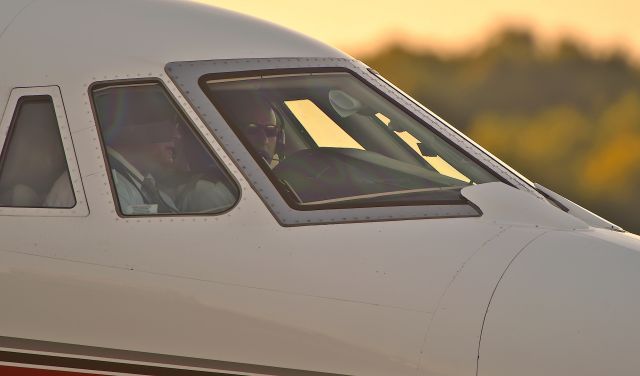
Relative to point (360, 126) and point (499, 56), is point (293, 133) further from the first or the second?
point (499, 56)

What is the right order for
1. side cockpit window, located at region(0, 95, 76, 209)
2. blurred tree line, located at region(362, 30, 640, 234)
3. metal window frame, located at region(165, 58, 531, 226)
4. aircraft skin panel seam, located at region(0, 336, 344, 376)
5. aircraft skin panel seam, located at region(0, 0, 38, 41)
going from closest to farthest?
aircraft skin panel seam, located at region(0, 336, 344, 376) → metal window frame, located at region(165, 58, 531, 226) → side cockpit window, located at region(0, 95, 76, 209) → aircraft skin panel seam, located at region(0, 0, 38, 41) → blurred tree line, located at region(362, 30, 640, 234)

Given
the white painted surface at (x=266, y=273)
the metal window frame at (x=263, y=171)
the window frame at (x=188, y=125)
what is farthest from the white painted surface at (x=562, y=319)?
the window frame at (x=188, y=125)

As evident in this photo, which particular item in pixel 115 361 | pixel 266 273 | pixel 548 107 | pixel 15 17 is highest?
pixel 548 107

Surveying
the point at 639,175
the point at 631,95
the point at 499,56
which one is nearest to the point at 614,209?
the point at 639,175

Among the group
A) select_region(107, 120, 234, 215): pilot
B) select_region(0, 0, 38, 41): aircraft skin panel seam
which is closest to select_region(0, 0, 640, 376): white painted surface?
select_region(107, 120, 234, 215): pilot

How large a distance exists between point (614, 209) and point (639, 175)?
4.44 m

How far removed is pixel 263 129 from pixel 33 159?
1.52m

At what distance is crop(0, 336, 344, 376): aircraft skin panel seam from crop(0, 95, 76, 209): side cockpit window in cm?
95

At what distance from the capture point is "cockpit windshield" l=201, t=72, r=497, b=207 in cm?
1039

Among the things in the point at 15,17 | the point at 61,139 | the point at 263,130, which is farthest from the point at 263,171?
the point at 15,17

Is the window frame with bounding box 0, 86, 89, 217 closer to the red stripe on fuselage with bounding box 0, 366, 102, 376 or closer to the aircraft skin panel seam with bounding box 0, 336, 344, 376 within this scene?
the aircraft skin panel seam with bounding box 0, 336, 344, 376

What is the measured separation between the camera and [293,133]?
1135cm

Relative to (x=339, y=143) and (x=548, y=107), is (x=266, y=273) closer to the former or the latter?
(x=339, y=143)

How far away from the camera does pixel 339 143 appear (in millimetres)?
11188
